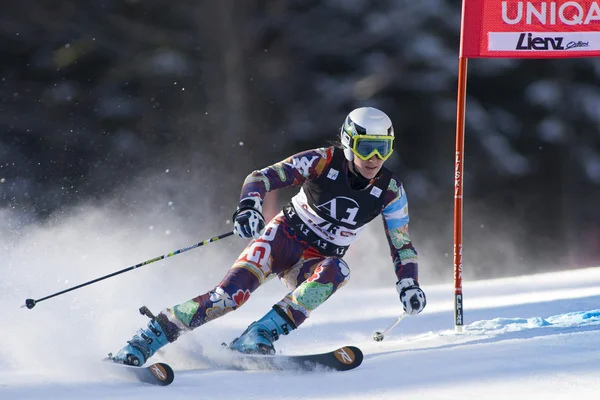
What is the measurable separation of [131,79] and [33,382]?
9623 mm

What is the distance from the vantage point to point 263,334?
399 cm

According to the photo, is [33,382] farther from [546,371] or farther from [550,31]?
[550,31]

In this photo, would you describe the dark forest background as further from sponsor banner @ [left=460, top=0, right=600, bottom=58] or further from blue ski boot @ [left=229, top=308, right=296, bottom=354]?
blue ski boot @ [left=229, top=308, right=296, bottom=354]

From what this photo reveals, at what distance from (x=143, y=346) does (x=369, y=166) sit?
1.24 meters

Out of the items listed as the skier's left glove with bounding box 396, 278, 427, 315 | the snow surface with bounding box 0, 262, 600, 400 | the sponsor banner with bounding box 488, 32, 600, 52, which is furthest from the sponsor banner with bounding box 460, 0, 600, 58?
the snow surface with bounding box 0, 262, 600, 400

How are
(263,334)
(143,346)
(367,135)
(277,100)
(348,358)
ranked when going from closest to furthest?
(348,358), (143,346), (263,334), (367,135), (277,100)

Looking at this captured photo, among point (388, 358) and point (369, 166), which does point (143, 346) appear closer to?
point (388, 358)

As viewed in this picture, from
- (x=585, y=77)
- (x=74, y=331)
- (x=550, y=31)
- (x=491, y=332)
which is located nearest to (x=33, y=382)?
(x=74, y=331)

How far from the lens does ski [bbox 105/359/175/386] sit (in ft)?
11.3

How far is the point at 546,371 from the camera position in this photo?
3.35m

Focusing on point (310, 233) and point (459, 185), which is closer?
point (310, 233)

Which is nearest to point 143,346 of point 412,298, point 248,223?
point 248,223

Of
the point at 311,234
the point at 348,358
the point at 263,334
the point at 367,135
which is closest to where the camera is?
the point at 348,358

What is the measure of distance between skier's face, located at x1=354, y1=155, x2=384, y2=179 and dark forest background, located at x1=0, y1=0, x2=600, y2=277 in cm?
774
